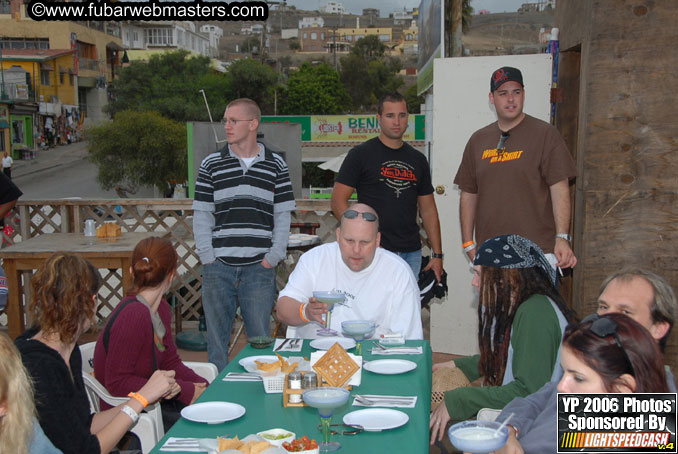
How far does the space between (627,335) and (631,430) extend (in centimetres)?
24

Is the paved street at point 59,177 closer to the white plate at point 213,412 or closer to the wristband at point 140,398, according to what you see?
the wristband at point 140,398

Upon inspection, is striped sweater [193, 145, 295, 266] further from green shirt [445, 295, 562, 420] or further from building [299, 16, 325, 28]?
building [299, 16, 325, 28]

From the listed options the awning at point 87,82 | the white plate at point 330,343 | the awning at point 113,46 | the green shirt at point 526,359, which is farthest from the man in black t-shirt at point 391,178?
the awning at point 113,46

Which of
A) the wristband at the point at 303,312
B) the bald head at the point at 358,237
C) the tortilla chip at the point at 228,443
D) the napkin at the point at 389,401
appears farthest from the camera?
the bald head at the point at 358,237

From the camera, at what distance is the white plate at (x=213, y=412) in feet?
6.81

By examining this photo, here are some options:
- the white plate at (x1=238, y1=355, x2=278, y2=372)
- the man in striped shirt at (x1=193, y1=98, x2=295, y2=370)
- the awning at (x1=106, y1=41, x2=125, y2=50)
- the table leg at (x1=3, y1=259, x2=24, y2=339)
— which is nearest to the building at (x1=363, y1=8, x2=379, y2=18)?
the awning at (x1=106, y1=41, x2=125, y2=50)

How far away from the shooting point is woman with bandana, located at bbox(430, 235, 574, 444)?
7.61ft

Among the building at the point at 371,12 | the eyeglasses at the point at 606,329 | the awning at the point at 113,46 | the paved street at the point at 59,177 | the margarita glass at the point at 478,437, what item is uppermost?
the building at the point at 371,12

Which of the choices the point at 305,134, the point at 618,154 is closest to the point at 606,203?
the point at 618,154

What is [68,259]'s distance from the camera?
2.36m

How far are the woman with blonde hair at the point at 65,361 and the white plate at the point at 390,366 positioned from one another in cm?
75

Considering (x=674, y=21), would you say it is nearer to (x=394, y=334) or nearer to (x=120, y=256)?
(x=394, y=334)

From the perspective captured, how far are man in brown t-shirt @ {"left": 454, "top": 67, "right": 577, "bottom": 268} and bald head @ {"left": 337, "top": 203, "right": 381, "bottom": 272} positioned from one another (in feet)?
2.79

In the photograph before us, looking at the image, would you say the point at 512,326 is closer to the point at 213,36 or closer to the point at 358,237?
the point at 358,237
